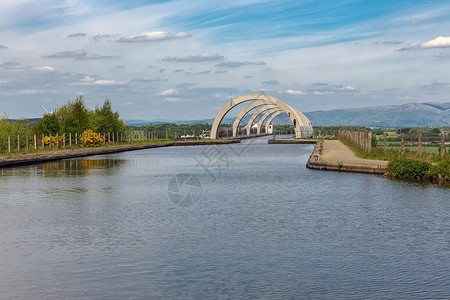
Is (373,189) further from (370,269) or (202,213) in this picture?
(370,269)

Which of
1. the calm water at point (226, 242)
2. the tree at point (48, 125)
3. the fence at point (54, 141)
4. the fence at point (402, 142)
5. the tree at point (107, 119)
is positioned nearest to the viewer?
the calm water at point (226, 242)

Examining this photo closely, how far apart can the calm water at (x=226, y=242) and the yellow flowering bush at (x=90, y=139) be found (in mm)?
33003

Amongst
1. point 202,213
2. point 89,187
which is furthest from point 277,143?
point 202,213

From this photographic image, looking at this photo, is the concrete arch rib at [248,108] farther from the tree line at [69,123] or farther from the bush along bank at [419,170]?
the bush along bank at [419,170]

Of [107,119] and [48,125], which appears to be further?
[107,119]

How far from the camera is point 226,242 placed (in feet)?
33.6

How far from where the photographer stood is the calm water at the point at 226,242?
747 centimetres

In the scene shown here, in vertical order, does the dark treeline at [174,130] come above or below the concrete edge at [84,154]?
above

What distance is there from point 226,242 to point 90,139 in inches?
1744

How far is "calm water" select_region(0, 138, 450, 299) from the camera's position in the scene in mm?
7469

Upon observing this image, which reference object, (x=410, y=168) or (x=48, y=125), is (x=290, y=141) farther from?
(x=410, y=168)

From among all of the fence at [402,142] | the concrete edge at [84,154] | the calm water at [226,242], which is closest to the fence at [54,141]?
the concrete edge at [84,154]

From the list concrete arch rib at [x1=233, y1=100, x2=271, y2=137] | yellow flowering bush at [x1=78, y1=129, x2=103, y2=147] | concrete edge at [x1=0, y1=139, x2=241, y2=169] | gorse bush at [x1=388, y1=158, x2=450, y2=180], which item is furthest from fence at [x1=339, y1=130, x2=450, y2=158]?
concrete arch rib at [x1=233, y1=100, x2=271, y2=137]

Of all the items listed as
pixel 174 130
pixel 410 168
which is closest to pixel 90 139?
pixel 410 168
